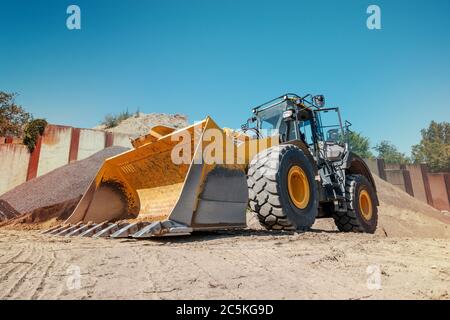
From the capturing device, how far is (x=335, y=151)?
20.4 feet

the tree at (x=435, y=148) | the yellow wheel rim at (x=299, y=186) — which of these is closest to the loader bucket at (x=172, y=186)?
the yellow wheel rim at (x=299, y=186)

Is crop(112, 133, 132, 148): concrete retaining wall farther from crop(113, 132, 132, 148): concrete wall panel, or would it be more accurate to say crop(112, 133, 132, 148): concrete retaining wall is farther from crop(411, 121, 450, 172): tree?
crop(411, 121, 450, 172): tree

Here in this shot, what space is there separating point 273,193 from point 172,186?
153cm

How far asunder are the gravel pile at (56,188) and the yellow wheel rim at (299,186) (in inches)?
219

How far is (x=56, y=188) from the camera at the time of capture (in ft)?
25.3

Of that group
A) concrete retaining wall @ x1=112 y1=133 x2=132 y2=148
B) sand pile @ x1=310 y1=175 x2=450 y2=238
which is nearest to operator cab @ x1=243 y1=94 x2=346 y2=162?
sand pile @ x1=310 y1=175 x2=450 y2=238

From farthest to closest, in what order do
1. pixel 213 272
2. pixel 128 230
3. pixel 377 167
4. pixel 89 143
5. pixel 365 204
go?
pixel 377 167, pixel 89 143, pixel 365 204, pixel 128 230, pixel 213 272

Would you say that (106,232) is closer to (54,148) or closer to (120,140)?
(54,148)

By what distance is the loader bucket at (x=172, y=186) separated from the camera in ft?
10.3

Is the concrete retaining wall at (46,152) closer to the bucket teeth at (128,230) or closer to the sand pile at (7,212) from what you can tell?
the sand pile at (7,212)

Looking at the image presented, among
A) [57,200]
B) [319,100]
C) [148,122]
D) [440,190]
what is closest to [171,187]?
[319,100]
